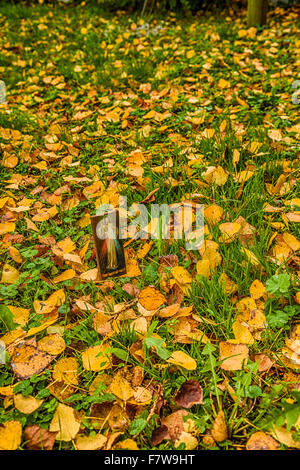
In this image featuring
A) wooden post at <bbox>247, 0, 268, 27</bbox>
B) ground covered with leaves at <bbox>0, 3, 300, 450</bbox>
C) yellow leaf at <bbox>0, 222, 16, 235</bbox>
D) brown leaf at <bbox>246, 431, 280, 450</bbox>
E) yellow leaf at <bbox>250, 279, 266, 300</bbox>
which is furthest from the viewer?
wooden post at <bbox>247, 0, 268, 27</bbox>

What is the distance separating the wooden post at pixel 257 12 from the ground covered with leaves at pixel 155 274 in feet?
4.05

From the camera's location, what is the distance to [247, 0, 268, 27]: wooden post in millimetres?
4012

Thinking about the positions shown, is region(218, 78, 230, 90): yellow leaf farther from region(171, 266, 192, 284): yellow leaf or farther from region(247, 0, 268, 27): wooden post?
region(171, 266, 192, 284): yellow leaf

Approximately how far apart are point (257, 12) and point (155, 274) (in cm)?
383

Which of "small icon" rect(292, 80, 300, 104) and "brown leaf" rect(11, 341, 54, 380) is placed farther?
"small icon" rect(292, 80, 300, 104)

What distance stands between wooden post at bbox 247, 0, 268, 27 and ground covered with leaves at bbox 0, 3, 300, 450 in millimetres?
1234

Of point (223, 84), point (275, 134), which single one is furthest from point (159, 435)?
point (223, 84)

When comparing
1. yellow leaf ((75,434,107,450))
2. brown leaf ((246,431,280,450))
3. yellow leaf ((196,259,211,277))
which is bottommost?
yellow leaf ((75,434,107,450))

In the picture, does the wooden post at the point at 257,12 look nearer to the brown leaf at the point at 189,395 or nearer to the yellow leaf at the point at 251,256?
the yellow leaf at the point at 251,256

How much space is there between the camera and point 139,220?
176 centimetres

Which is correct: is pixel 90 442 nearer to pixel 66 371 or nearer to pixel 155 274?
pixel 66 371

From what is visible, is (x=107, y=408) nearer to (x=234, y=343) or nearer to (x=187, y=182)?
(x=234, y=343)

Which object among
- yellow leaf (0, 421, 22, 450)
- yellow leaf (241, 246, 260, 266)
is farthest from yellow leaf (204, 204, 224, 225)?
yellow leaf (0, 421, 22, 450)

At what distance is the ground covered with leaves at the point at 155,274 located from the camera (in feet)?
3.44
